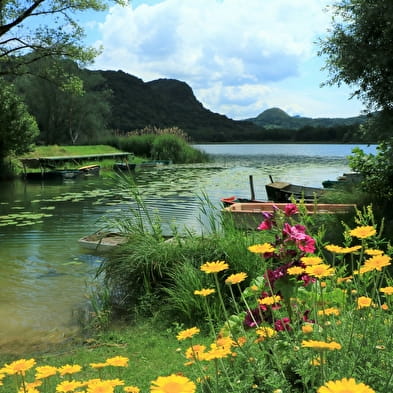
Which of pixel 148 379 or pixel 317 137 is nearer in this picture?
pixel 148 379

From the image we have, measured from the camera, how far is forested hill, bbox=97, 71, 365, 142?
361 feet

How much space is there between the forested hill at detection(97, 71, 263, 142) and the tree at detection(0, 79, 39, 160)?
71.0 metres

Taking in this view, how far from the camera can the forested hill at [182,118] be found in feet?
361

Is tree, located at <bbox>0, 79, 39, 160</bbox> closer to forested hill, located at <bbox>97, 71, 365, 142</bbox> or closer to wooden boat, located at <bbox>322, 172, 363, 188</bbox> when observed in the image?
wooden boat, located at <bbox>322, 172, 363, 188</bbox>

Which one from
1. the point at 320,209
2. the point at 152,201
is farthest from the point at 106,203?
the point at 320,209

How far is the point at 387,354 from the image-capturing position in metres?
1.75

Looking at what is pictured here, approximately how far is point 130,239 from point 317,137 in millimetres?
111523

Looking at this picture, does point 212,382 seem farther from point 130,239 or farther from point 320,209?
point 320,209

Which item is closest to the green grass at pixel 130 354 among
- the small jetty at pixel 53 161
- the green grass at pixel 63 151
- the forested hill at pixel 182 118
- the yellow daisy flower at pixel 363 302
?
the yellow daisy flower at pixel 363 302

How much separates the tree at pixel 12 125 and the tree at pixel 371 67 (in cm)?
1875

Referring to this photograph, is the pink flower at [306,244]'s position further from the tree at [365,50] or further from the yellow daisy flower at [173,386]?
the tree at [365,50]

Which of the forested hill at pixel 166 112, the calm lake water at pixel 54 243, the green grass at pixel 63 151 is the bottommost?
the calm lake water at pixel 54 243

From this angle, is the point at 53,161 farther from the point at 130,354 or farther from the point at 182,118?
the point at 182,118

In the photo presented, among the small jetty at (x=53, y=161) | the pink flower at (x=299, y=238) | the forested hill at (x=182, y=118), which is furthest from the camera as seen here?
the forested hill at (x=182, y=118)
